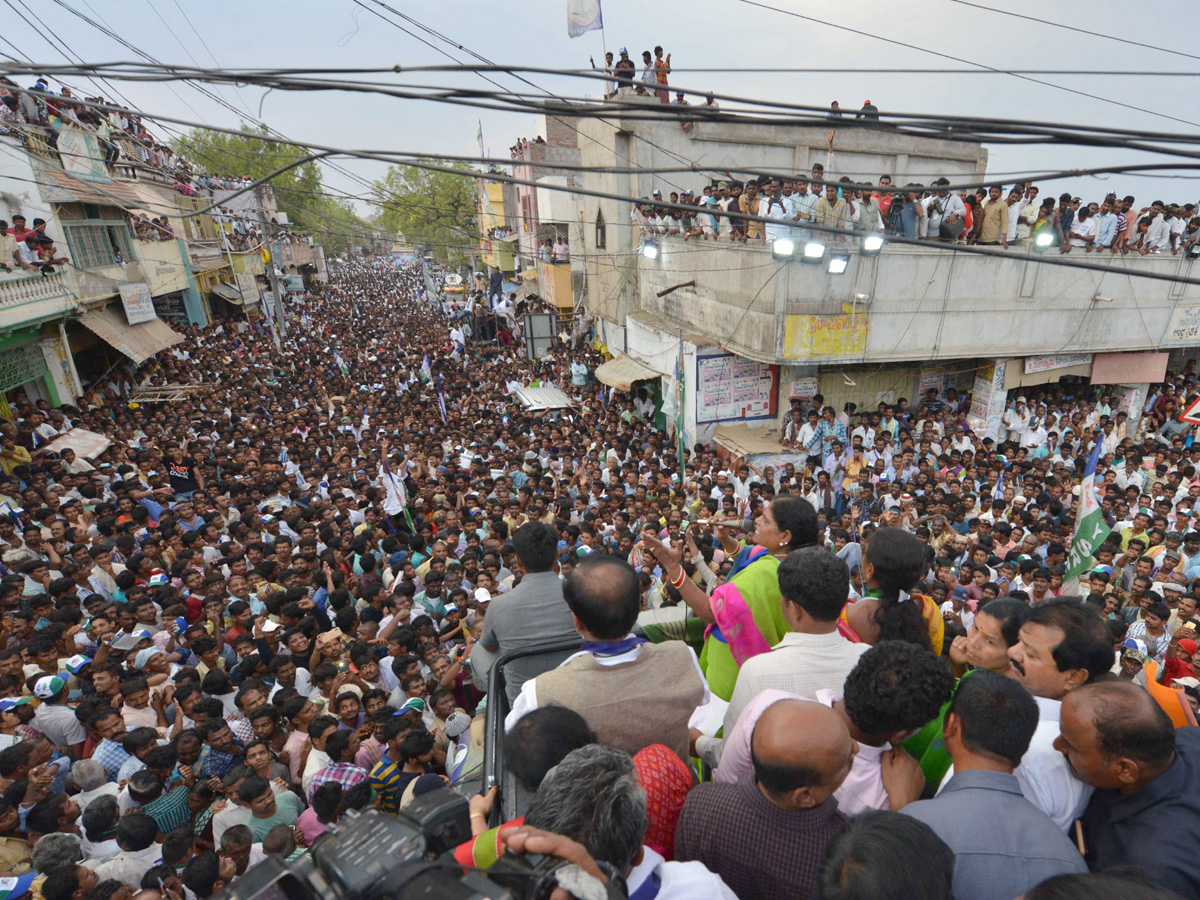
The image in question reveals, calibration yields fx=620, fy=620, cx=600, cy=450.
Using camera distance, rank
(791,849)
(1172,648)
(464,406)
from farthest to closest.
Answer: (464,406), (1172,648), (791,849)

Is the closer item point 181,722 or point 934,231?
point 181,722

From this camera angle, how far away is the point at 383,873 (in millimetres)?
1267

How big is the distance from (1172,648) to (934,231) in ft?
29.6

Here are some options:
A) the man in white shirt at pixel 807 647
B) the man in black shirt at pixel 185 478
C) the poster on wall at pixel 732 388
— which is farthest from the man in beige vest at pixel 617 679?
the poster on wall at pixel 732 388

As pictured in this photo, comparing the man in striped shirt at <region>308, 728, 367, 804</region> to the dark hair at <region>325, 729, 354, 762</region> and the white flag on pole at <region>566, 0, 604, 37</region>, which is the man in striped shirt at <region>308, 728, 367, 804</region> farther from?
the white flag on pole at <region>566, 0, 604, 37</region>

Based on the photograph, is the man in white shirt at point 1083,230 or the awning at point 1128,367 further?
the awning at point 1128,367

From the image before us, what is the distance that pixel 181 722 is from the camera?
4465mm

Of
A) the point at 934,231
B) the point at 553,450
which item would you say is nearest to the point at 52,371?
the point at 553,450

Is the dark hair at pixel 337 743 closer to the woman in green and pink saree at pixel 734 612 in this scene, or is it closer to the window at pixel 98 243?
the woman in green and pink saree at pixel 734 612

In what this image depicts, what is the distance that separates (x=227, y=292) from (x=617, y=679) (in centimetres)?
3430

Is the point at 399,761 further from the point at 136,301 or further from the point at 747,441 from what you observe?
the point at 136,301

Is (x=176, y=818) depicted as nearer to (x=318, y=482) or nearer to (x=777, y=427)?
(x=318, y=482)

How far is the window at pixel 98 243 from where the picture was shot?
15820mm

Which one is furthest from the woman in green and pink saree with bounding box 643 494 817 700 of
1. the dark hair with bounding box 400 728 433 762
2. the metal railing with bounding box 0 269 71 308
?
the metal railing with bounding box 0 269 71 308
